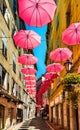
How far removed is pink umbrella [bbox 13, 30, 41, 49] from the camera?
606 inches

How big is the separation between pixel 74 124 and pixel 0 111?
27.9ft

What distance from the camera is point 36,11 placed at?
11156 millimetres

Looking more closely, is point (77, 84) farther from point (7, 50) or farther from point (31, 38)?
point (7, 50)

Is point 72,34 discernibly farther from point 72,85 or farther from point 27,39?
point 27,39

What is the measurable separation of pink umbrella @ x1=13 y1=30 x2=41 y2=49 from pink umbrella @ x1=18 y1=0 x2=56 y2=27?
4057 millimetres

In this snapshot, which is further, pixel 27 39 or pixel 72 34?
pixel 27 39

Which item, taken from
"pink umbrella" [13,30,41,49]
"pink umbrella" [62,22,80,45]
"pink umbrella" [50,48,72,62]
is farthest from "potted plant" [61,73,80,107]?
"pink umbrella" [50,48,72,62]

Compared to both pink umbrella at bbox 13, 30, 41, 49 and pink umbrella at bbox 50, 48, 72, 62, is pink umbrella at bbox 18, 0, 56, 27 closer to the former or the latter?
pink umbrella at bbox 13, 30, 41, 49

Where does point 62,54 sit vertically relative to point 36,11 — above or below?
below

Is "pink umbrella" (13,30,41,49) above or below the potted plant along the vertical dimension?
above

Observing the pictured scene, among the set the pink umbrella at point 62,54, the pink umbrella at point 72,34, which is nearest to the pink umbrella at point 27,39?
the pink umbrella at point 72,34

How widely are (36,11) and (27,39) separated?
4972mm

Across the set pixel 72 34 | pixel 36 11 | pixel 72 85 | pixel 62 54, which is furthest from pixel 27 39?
pixel 72 85

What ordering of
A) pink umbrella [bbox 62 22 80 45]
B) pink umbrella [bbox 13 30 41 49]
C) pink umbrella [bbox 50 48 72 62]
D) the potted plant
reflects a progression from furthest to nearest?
pink umbrella [bbox 50 48 72 62] < pink umbrella [bbox 13 30 41 49] < pink umbrella [bbox 62 22 80 45] < the potted plant
